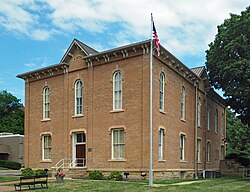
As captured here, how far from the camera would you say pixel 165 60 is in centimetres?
3086

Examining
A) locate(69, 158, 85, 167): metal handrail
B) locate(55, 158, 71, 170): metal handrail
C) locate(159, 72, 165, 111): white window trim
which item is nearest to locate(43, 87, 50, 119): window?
locate(55, 158, 71, 170): metal handrail

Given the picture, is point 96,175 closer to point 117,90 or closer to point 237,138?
point 117,90

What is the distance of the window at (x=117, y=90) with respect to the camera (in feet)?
98.6

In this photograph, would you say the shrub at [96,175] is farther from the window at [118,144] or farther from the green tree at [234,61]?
the green tree at [234,61]

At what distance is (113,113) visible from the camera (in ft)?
98.5

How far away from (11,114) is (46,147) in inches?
2091

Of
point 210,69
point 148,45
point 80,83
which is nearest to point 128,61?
point 148,45

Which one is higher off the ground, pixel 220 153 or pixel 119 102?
pixel 119 102

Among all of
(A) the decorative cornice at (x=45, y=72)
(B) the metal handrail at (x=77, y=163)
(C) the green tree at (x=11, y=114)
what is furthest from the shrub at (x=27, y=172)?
(C) the green tree at (x=11, y=114)

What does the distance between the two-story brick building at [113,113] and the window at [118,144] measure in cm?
7

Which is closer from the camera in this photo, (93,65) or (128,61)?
(128,61)

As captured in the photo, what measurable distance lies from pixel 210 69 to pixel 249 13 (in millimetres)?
6507

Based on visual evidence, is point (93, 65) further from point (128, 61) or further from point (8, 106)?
point (8, 106)

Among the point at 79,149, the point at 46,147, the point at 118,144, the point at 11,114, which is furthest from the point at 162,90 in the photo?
the point at 11,114
